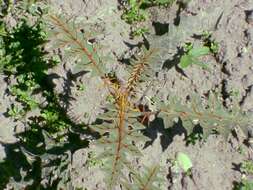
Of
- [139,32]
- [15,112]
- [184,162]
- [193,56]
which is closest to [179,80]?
[193,56]

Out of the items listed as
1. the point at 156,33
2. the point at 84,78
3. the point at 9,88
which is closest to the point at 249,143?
the point at 156,33

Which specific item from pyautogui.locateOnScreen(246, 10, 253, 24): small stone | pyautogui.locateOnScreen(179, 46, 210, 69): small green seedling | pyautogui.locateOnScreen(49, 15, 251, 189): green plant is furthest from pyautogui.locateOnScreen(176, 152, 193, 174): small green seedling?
pyautogui.locateOnScreen(246, 10, 253, 24): small stone

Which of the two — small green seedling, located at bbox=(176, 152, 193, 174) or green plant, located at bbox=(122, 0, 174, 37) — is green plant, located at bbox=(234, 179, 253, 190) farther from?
green plant, located at bbox=(122, 0, 174, 37)

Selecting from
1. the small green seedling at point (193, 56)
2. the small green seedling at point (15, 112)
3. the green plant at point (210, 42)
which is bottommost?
the small green seedling at point (15, 112)

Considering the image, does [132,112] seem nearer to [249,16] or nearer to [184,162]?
[184,162]

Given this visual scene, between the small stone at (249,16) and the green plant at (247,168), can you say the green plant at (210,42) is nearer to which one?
the small stone at (249,16)

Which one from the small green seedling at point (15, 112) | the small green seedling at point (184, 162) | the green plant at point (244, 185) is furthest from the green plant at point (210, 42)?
the small green seedling at point (15, 112)
